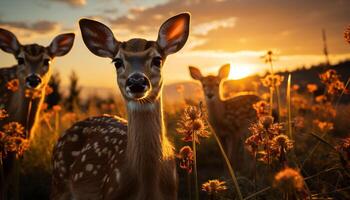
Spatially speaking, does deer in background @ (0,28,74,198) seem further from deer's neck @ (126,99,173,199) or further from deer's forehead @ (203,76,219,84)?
deer's neck @ (126,99,173,199)

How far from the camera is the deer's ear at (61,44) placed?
27.9 feet

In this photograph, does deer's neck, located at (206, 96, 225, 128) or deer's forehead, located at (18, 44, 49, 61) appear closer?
deer's forehead, located at (18, 44, 49, 61)

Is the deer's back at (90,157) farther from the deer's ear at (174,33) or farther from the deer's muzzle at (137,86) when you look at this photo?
the deer's ear at (174,33)

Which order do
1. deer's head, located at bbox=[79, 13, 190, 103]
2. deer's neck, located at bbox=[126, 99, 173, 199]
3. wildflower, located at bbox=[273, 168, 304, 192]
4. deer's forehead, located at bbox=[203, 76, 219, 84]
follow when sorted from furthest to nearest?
deer's forehead, located at bbox=[203, 76, 219, 84]
deer's neck, located at bbox=[126, 99, 173, 199]
deer's head, located at bbox=[79, 13, 190, 103]
wildflower, located at bbox=[273, 168, 304, 192]

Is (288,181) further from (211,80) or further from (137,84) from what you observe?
(211,80)

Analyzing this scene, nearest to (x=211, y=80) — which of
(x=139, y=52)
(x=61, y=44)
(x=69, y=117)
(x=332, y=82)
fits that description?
(x=61, y=44)

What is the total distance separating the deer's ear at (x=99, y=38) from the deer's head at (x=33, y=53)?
2833mm

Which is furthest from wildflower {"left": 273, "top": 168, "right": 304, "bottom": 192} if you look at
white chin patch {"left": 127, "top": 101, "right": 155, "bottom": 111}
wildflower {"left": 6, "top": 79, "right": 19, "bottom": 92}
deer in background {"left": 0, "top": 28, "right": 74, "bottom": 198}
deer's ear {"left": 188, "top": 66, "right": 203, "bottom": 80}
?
deer's ear {"left": 188, "top": 66, "right": 203, "bottom": 80}

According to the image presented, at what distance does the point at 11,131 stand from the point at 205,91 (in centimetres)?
631

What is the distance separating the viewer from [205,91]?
1050cm

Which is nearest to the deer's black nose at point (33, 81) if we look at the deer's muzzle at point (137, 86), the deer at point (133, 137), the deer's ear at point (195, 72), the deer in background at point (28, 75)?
the deer in background at point (28, 75)

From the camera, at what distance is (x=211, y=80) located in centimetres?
1065

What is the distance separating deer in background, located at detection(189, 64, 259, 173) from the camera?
10.1 meters

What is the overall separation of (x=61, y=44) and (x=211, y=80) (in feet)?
11.9
